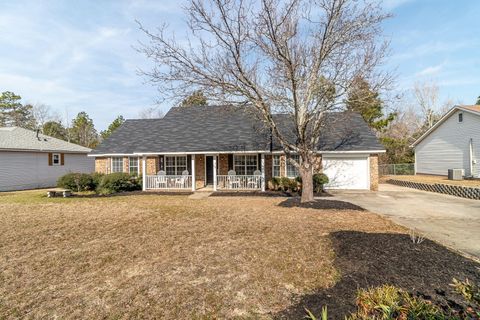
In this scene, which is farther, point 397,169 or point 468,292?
point 397,169

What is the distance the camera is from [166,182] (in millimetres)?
17438

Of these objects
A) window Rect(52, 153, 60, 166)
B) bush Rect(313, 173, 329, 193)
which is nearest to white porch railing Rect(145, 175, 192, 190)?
bush Rect(313, 173, 329, 193)

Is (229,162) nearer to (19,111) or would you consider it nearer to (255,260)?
(255,260)

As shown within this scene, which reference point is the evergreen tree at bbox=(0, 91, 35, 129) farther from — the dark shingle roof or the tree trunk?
the tree trunk

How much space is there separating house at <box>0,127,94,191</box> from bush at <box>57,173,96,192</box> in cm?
601

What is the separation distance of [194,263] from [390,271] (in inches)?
133

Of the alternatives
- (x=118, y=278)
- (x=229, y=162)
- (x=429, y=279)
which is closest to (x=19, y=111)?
(x=229, y=162)

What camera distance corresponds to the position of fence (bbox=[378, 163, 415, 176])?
27250 millimetres

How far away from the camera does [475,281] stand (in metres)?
3.96

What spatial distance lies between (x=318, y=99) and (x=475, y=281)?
8210 mm

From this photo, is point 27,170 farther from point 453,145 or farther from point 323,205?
point 453,145

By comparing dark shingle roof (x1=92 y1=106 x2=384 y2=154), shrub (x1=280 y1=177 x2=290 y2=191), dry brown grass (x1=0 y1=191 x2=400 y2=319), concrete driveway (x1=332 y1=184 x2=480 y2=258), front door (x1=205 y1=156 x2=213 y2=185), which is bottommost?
concrete driveway (x1=332 y1=184 x2=480 y2=258)

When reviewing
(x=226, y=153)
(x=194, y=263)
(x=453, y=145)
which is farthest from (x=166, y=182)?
(x=453, y=145)

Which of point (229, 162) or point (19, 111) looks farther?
point (19, 111)
